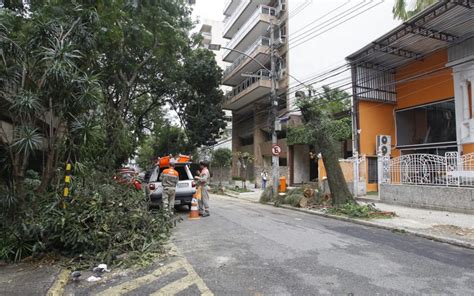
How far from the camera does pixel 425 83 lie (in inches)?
744

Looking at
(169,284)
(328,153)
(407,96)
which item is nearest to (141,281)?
(169,284)

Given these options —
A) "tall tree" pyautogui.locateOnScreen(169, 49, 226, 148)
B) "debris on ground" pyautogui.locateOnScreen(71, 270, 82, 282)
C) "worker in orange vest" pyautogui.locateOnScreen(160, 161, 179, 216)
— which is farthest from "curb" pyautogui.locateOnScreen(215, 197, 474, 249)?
"tall tree" pyautogui.locateOnScreen(169, 49, 226, 148)

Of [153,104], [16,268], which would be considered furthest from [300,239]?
[153,104]

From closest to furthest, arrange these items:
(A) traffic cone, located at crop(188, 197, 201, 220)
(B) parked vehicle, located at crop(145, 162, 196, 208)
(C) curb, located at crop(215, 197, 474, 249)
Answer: (C) curb, located at crop(215, 197, 474, 249), (A) traffic cone, located at crop(188, 197, 201, 220), (B) parked vehicle, located at crop(145, 162, 196, 208)

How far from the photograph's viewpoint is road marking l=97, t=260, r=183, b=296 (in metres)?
4.50

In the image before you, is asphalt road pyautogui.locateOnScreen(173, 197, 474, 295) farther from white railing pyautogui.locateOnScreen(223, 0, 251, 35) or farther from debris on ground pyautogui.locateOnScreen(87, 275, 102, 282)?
white railing pyautogui.locateOnScreen(223, 0, 251, 35)

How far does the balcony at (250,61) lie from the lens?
2755cm

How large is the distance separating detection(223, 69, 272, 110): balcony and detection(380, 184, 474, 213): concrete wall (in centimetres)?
1368

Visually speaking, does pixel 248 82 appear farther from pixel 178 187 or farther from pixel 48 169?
pixel 48 169

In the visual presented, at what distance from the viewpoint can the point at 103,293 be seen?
4.46 metres

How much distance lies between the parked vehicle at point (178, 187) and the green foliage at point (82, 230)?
3857mm

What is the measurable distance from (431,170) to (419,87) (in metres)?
9.26

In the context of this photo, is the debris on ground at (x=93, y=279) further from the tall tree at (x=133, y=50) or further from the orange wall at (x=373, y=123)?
the orange wall at (x=373, y=123)

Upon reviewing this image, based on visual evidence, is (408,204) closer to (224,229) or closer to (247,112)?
(224,229)
